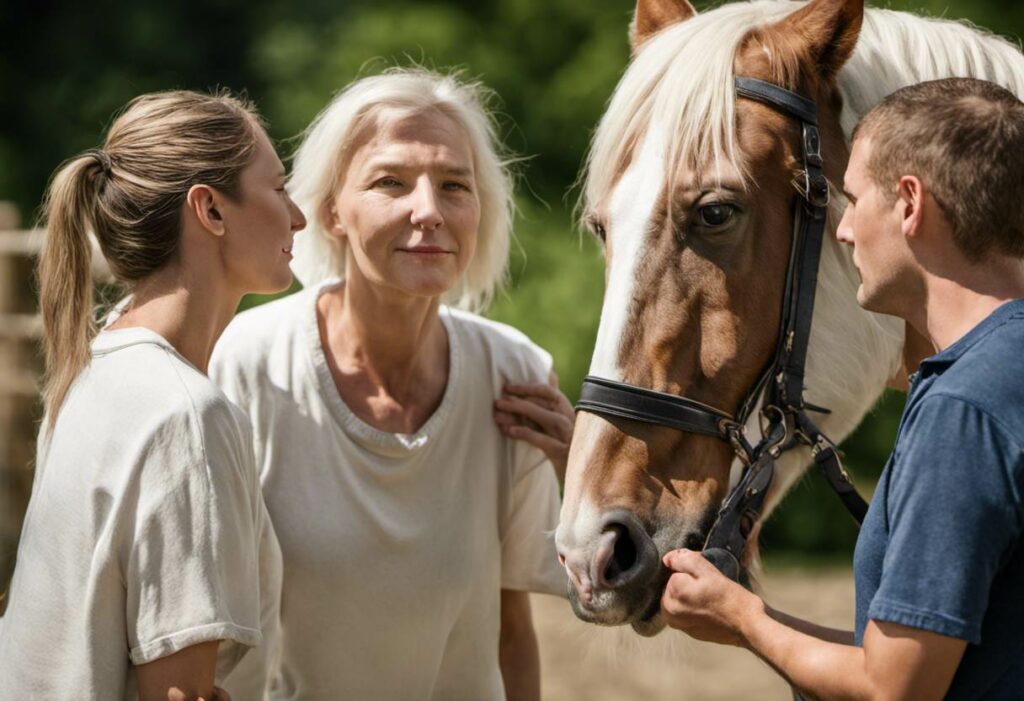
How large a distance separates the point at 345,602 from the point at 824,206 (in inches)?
49.6

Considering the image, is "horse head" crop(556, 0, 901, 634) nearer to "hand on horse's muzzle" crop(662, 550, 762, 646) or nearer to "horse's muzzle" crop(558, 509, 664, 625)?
"horse's muzzle" crop(558, 509, 664, 625)

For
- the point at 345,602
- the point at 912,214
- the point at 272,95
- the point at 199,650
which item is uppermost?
the point at 912,214

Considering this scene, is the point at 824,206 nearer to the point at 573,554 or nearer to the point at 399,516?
the point at 573,554

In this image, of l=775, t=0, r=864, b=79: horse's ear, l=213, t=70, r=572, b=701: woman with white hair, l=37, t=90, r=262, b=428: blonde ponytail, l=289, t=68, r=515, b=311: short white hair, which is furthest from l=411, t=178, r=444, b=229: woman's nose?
l=775, t=0, r=864, b=79: horse's ear

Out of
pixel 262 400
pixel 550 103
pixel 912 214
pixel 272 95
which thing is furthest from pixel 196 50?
pixel 912 214

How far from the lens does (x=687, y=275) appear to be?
2.29 metres

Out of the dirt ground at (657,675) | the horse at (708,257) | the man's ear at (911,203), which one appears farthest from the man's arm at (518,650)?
the dirt ground at (657,675)

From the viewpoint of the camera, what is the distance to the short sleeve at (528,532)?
2.86 metres

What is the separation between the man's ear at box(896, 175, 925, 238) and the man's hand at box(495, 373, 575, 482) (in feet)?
4.08

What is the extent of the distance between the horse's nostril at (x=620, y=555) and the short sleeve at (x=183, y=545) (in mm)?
602

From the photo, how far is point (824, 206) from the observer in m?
2.34

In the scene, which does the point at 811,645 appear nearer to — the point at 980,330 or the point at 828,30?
the point at 980,330

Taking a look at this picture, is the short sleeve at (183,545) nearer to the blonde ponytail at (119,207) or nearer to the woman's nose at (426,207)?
the blonde ponytail at (119,207)

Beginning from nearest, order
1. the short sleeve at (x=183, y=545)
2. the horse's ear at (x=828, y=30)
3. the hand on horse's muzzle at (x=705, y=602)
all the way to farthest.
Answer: the hand on horse's muzzle at (x=705, y=602)
the short sleeve at (x=183, y=545)
the horse's ear at (x=828, y=30)
